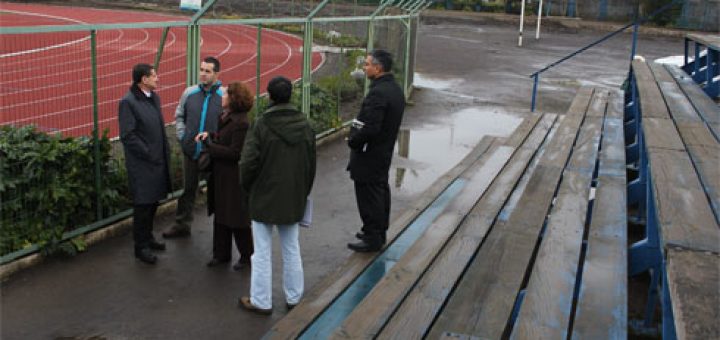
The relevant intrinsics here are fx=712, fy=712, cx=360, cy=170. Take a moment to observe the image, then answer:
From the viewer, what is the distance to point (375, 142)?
5.69m

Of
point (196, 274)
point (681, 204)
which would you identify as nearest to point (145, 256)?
point (196, 274)

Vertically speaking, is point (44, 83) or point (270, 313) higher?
point (44, 83)

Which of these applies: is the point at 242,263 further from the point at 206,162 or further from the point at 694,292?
the point at 694,292

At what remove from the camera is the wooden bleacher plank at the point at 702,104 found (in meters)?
6.26

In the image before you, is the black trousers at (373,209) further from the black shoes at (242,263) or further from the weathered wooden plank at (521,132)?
the weathered wooden plank at (521,132)

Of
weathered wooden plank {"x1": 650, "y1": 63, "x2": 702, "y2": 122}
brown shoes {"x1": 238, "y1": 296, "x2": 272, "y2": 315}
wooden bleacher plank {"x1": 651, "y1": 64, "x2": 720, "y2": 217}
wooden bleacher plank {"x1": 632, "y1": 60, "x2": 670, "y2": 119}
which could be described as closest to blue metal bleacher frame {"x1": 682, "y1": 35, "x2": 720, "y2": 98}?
weathered wooden plank {"x1": 650, "y1": 63, "x2": 702, "y2": 122}

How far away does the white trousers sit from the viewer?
504cm

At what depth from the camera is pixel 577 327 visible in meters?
3.54

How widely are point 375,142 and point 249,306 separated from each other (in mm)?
1604

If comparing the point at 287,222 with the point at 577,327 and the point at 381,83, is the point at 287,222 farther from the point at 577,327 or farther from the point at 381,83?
the point at 577,327

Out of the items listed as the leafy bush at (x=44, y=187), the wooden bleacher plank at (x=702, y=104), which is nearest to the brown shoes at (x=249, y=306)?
the leafy bush at (x=44, y=187)

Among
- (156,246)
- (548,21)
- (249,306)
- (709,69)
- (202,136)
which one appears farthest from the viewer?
(548,21)

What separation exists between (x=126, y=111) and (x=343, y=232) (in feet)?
8.42

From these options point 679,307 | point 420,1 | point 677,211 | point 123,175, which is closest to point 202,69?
point 123,175
